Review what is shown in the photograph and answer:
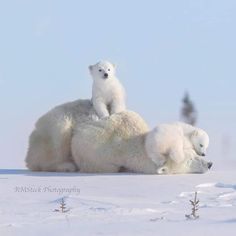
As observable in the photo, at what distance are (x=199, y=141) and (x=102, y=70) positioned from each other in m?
2.05

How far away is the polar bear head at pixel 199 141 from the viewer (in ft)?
35.8

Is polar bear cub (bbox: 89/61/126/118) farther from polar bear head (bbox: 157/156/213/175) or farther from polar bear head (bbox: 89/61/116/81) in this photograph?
polar bear head (bbox: 157/156/213/175)

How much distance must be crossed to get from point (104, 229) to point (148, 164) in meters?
5.84

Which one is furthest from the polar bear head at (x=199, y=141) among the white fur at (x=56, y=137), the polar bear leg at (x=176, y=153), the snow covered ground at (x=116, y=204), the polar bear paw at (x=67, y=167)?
the polar bear paw at (x=67, y=167)

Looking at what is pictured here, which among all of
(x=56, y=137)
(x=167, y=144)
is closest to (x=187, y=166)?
(x=167, y=144)

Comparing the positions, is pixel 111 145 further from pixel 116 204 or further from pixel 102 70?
pixel 116 204

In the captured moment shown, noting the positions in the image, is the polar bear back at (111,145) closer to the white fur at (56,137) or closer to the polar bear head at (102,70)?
the white fur at (56,137)

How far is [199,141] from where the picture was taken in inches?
429

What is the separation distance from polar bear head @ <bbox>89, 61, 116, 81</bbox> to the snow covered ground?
2.17 meters

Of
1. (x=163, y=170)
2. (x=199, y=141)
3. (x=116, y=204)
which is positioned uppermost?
(x=199, y=141)

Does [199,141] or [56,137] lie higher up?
[56,137]

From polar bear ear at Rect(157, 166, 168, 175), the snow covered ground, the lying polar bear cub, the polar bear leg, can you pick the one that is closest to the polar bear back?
the lying polar bear cub

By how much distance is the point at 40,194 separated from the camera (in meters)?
7.21

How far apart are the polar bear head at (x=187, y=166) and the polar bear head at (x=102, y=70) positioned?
6.76ft
